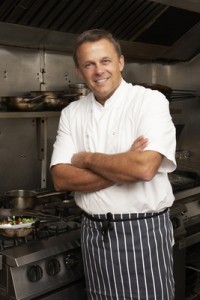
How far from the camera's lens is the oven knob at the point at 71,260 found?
1.60m

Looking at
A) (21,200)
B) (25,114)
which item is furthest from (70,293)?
(25,114)

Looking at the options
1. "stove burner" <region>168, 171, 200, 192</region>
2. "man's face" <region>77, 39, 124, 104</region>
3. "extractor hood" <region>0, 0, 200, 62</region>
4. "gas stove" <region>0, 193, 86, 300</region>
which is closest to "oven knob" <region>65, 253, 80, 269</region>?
"gas stove" <region>0, 193, 86, 300</region>

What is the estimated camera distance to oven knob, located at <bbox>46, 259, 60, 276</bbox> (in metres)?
1.54

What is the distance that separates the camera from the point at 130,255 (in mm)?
1428

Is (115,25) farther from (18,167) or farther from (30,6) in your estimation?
(18,167)

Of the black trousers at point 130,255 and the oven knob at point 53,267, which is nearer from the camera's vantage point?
the black trousers at point 130,255

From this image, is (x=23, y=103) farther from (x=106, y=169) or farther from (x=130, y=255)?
(x=130, y=255)

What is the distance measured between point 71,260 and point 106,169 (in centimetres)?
44

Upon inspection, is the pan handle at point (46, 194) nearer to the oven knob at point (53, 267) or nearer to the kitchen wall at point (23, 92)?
the kitchen wall at point (23, 92)

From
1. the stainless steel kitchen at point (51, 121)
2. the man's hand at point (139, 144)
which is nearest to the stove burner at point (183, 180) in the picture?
the stainless steel kitchen at point (51, 121)

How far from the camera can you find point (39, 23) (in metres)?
2.04

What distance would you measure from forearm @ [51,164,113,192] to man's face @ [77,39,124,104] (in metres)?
0.28

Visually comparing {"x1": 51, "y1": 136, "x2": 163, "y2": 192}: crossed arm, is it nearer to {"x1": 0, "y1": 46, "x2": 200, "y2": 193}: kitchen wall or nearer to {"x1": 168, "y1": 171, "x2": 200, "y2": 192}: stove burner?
{"x1": 0, "y1": 46, "x2": 200, "y2": 193}: kitchen wall

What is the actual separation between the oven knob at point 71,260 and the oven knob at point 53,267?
0.04 m
